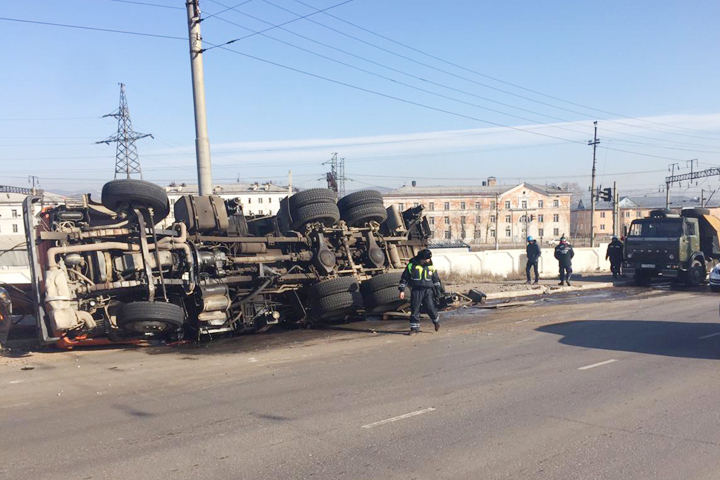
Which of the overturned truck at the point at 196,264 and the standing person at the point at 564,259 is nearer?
the overturned truck at the point at 196,264

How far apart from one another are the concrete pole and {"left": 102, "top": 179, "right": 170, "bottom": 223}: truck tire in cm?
403

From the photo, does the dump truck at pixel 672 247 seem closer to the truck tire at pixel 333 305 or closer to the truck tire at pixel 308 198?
the truck tire at pixel 308 198

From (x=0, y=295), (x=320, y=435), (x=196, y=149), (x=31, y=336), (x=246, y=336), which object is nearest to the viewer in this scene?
(x=320, y=435)

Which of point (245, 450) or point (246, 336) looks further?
point (246, 336)

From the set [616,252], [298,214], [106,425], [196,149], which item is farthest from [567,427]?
[616,252]

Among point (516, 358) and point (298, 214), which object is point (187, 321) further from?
point (516, 358)

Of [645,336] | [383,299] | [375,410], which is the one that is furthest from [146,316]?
[645,336]

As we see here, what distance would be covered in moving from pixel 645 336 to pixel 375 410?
652cm

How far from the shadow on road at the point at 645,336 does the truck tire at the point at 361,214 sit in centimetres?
416

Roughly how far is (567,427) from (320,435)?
2.27 meters

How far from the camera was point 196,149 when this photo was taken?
14320 millimetres

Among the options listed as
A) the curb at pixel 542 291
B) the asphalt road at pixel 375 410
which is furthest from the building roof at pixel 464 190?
the asphalt road at pixel 375 410

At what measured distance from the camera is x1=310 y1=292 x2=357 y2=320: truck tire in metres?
11.5

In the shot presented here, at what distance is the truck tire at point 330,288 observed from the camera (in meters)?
11.5
